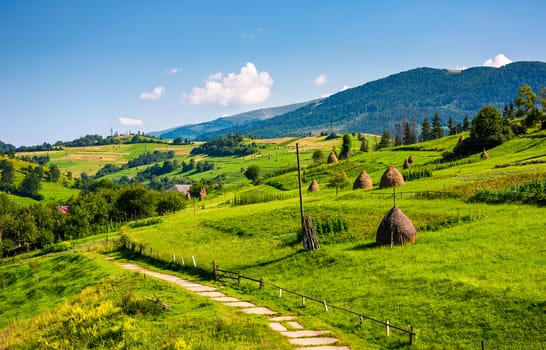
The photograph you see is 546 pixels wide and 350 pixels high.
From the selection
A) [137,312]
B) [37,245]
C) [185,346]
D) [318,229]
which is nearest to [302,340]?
[185,346]

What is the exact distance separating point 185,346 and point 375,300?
10956 millimetres

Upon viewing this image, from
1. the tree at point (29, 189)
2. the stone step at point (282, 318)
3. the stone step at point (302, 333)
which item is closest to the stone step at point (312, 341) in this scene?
the stone step at point (302, 333)

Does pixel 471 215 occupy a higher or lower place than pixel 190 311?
higher

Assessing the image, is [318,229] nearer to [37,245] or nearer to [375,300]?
[375,300]

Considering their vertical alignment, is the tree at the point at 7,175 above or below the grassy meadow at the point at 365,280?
above

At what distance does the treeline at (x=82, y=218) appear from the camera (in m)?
95.1

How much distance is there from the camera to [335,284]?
99.7 ft

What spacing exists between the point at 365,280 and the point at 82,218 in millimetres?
85021

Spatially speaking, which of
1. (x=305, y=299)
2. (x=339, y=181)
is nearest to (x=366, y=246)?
(x=305, y=299)

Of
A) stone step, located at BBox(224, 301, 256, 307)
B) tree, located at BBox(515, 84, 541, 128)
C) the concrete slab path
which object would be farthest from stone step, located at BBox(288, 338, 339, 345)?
tree, located at BBox(515, 84, 541, 128)

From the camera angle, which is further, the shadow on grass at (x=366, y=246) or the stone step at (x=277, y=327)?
the shadow on grass at (x=366, y=246)

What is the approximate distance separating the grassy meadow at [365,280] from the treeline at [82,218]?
4063cm

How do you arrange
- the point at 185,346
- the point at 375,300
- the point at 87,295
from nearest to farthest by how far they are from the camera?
the point at 185,346, the point at 375,300, the point at 87,295

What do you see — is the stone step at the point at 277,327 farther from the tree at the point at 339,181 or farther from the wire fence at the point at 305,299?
→ the tree at the point at 339,181
